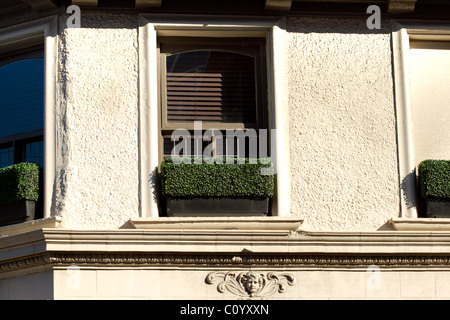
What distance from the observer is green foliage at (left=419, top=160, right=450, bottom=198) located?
12992 mm

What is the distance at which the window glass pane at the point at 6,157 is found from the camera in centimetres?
1388

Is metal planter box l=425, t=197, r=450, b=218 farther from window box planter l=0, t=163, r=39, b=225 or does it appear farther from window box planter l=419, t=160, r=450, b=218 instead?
window box planter l=0, t=163, r=39, b=225

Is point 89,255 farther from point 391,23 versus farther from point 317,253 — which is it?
point 391,23

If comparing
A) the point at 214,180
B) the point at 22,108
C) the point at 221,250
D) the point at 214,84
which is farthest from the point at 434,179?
the point at 22,108

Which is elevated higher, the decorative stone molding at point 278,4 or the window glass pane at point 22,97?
the decorative stone molding at point 278,4

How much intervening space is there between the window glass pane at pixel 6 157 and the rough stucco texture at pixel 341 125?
3747 millimetres

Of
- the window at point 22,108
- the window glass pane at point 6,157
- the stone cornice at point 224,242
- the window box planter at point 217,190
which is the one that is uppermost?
the window at point 22,108

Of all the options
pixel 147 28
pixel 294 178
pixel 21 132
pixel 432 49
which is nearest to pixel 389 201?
pixel 294 178

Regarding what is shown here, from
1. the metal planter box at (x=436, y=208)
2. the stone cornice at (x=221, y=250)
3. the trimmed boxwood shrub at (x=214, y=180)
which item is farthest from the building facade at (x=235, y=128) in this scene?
the trimmed boxwood shrub at (x=214, y=180)

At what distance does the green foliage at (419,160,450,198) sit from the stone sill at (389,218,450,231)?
0.33m

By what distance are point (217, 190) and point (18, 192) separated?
96.7 inches

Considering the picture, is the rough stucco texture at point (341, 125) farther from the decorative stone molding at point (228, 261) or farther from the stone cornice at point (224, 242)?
the decorative stone molding at point (228, 261)

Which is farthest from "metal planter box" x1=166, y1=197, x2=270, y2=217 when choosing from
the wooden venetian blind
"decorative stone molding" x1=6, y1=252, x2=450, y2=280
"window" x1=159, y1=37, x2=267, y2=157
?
the wooden venetian blind

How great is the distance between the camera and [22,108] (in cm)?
1399
